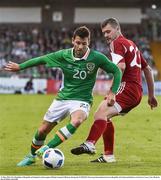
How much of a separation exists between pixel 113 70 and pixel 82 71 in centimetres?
47

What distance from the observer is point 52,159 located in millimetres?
8930

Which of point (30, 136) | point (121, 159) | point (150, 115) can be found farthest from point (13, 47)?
point (121, 159)

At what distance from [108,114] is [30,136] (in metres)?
5.30

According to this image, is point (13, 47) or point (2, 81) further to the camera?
point (13, 47)

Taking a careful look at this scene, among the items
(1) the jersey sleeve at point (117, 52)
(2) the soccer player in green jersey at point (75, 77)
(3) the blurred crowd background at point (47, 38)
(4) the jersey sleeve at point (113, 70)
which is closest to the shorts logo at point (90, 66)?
(2) the soccer player in green jersey at point (75, 77)

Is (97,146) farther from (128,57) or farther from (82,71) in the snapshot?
(82,71)

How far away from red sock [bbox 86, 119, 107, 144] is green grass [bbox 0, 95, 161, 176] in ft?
1.47

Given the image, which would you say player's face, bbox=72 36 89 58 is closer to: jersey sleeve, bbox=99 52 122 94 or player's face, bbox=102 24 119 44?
jersey sleeve, bbox=99 52 122 94

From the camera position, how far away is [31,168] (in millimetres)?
9211

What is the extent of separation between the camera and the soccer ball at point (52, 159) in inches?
352

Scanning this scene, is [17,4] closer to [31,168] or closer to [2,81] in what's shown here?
[2,81]

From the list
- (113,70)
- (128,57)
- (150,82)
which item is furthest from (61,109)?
(150,82)

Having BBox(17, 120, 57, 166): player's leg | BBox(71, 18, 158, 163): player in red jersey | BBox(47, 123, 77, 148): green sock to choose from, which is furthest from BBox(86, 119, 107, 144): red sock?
BBox(17, 120, 57, 166): player's leg

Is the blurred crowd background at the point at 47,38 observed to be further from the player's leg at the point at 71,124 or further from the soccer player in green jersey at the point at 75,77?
the player's leg at the point at 71,124
